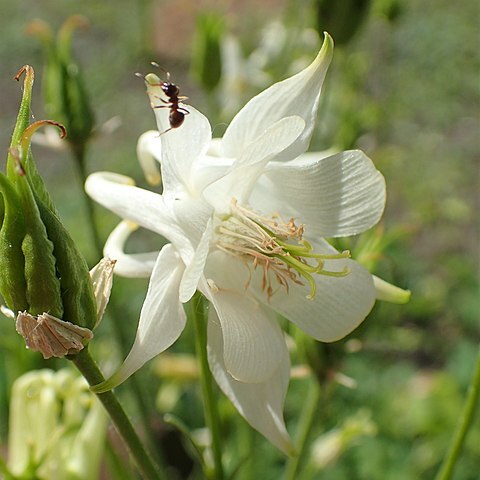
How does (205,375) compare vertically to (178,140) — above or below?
below

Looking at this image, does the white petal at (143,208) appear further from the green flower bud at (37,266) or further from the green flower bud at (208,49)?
the green flower bud at (208,49)

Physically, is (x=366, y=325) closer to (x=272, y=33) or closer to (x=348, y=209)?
(x=348, y=209)

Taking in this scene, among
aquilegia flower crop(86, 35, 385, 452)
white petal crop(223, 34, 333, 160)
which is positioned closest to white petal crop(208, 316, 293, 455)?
aquilegia flower crop(86, 35, 385, 452)

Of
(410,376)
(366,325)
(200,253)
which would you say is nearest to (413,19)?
(410,376)

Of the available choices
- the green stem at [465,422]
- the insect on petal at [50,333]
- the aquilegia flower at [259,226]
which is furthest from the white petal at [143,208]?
the green stem at [465,422]

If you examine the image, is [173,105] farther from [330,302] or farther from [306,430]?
[306,430]

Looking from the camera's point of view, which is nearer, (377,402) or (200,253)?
(200,253)

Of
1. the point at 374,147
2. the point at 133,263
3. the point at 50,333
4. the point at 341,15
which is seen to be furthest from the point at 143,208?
the point at 374,147
